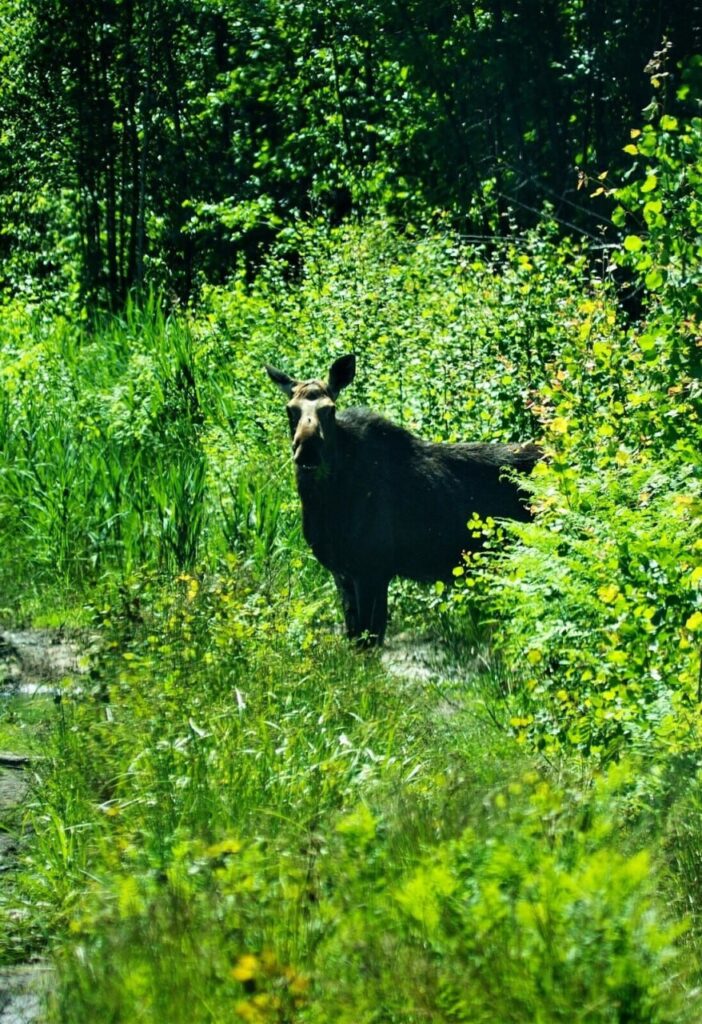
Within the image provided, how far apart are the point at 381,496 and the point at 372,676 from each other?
2.33 metres

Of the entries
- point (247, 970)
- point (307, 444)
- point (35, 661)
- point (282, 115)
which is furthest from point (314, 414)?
point (282, 115)

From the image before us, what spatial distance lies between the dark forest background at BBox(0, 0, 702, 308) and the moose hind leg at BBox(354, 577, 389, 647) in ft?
29.4

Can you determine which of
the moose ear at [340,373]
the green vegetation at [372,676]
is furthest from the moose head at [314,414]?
the green vegetation at [372,676]

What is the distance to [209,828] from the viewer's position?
5.23 metres

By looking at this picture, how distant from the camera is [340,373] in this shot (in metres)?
9.66

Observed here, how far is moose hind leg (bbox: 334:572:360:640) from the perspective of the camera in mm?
9641

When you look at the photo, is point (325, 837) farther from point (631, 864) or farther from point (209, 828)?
point (631, 864)

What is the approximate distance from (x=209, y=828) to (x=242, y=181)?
754 inches

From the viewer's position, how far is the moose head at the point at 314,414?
29.3 ft

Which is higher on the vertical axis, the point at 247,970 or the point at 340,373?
the point at 340,373

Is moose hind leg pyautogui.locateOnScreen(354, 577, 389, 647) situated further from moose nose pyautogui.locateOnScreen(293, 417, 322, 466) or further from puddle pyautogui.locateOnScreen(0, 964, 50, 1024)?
puddle pyautogui.locateOnScreen(0, 964, 50, 1024)

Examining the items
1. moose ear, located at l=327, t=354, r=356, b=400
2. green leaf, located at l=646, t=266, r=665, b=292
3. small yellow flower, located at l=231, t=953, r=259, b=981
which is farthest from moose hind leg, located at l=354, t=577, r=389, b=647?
small yellow flower, located at l=231, t=953, r=259, b=981

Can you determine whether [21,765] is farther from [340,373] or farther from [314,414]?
[340,373]

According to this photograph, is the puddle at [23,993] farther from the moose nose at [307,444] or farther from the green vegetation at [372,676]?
the moose nose at [307,444]
